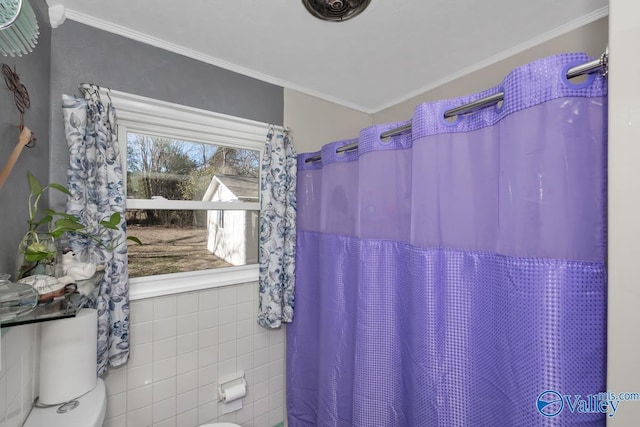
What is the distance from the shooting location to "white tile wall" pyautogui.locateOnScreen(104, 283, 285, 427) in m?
1.34

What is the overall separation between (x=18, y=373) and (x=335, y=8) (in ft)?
5.73

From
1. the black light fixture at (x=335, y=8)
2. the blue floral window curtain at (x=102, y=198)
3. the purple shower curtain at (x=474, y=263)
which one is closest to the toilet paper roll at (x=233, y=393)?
the purple shower curtain at (x=474, y=263)

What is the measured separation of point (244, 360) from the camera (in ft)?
5.43

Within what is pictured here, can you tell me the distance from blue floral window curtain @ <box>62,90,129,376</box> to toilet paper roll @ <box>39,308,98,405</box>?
0.20 metres

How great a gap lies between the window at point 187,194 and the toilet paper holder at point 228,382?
58cm

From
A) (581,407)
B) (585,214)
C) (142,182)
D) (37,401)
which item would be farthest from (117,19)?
(581,407)

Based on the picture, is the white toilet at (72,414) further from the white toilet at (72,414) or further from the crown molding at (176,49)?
the crown molding at (176,49)

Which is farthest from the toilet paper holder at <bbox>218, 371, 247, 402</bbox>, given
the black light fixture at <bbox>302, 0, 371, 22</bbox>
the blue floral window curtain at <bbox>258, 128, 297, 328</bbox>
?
the black light fixture at <bbox>302, 0, 371, 22</bbox>

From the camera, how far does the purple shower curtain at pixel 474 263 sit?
2.10 feet

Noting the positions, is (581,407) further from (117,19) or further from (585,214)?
(117,19)

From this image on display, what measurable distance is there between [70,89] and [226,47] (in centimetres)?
74

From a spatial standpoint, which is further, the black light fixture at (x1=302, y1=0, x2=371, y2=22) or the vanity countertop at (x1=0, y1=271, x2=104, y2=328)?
the black light fixture at (x1=302, y1=0, x2=371, y2=22)

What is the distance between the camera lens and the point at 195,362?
1501mm

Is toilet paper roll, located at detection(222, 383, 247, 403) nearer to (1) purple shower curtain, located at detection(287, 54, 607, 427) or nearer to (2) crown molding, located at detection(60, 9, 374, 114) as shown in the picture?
(1) purple shower curtain, located at detection(287, 54, 607, 427)
